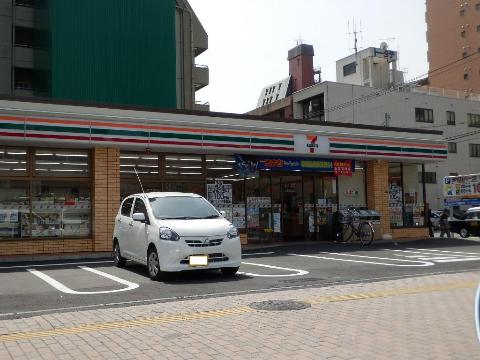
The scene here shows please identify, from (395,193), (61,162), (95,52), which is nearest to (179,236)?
(61,162)

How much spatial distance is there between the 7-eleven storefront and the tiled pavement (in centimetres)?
895

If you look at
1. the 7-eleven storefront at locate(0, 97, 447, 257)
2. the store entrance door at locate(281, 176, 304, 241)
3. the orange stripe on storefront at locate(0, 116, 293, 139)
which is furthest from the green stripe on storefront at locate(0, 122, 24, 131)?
the store entrance door at locate(281, 176, 304, 241)

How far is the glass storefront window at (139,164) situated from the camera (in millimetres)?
16500

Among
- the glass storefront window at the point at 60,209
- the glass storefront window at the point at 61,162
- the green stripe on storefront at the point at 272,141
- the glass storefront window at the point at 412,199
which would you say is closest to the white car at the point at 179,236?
the glass storefront window at the point at 60,209

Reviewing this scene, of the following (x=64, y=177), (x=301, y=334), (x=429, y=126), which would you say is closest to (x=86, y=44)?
(x=64, y=177)

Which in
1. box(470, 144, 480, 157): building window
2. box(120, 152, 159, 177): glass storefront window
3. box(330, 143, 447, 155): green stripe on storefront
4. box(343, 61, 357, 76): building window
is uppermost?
box(343, 61, 357, 76): building window

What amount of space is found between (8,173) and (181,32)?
24.0m

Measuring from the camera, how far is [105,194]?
15.8m

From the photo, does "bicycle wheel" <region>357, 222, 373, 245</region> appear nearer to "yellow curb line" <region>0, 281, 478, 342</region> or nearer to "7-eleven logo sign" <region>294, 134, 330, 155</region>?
"7-eleven logo sign" <region>294, 134, 330, 155</region>

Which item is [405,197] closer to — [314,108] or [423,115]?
[314,108]

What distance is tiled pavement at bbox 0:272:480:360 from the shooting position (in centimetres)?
500

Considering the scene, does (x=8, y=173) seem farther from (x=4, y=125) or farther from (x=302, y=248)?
(x=302, y=248)

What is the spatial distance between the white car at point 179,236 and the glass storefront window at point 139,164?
525cm

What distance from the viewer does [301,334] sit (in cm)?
563
